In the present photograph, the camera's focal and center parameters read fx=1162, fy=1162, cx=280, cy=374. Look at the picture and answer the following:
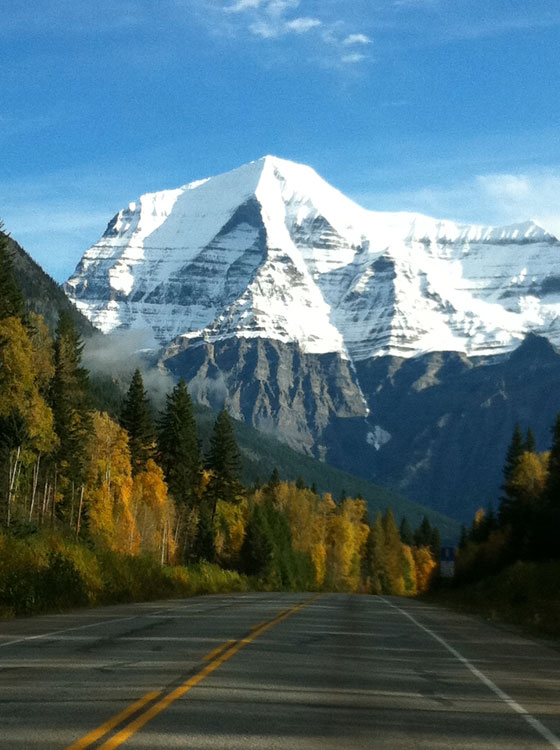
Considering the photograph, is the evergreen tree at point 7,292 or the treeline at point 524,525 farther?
the treeline at point 524,525

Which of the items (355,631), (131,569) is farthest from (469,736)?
(131,569)

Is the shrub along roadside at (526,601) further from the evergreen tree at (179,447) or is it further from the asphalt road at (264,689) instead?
the evergreen tree at (179,447)

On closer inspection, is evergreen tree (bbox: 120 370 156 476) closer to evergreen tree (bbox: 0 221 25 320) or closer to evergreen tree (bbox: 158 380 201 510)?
evergreen tree (bbox: 158 380 201 510)

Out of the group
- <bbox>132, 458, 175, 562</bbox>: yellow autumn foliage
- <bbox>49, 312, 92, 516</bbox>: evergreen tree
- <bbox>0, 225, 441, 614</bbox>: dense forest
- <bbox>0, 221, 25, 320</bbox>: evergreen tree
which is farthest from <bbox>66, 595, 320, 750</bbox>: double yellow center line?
<bbox>132, 458, 175, 562</bbox>: yellow autumn foliage

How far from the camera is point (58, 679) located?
15219 millimetres

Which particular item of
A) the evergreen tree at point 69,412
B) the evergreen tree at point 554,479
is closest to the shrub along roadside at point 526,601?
the evergreen tree at point 69,412

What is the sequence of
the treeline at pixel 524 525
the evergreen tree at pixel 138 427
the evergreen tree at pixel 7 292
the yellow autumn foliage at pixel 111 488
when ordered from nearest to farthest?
1. the evergreen tree at pixel 7 292
2. the treeline at pixel 524 525
3. the yellow autumn foliage at pixel 111 488
4. the evergreen tree at pixel 138 427

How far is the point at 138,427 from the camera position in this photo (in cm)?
10100

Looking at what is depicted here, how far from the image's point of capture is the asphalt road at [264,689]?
11375 mm

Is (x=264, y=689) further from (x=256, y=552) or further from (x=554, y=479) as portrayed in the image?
(x=256, y=552)

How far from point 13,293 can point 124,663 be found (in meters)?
40.5

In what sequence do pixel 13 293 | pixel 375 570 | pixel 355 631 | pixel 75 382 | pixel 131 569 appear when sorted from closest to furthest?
pixel 355 631, pixel 131 569, pixel 13 293, pixel 75 382, pixel 375 570

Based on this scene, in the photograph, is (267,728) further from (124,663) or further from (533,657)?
(533,657)

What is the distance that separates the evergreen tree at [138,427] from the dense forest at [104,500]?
0.34 ft
